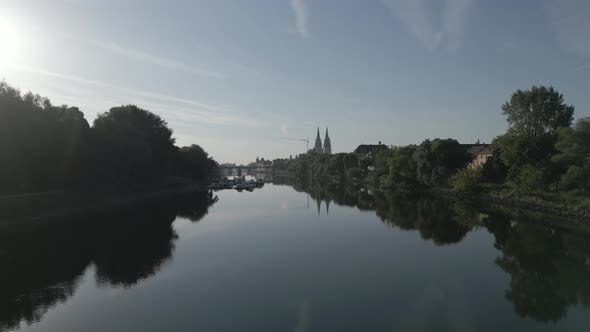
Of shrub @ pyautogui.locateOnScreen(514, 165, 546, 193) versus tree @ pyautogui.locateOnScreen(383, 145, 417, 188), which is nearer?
shrub @ pyautogui.locateOnScreen(514, 165, 546, 193)

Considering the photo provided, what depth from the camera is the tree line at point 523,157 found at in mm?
51719

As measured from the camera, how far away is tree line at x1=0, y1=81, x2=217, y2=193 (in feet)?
163

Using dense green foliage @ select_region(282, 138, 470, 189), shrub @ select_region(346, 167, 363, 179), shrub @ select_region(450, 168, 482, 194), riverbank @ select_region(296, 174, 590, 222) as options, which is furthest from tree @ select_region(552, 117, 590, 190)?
shrub @ select_region(346, 167, 363, 179)

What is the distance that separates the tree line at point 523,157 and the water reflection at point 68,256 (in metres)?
54.1

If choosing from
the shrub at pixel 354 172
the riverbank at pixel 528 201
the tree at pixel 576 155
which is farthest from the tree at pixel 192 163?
the tree at pixel 576 155

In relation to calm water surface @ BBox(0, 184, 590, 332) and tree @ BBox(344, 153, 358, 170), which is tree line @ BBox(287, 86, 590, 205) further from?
tree @ BBox(344, 153, 358, 170)

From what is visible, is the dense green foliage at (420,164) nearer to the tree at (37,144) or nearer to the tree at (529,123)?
the tree at (529,123)

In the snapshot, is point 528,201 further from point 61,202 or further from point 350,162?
point 350,162

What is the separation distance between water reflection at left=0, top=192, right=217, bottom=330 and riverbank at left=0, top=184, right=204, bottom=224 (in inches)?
172

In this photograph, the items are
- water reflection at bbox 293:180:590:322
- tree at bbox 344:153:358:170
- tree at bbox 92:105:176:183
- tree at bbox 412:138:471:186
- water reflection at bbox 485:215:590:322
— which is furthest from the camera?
tree at bbox 344:153:358:170

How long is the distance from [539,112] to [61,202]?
288 feet

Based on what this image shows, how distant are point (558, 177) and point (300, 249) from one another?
46.9 metres

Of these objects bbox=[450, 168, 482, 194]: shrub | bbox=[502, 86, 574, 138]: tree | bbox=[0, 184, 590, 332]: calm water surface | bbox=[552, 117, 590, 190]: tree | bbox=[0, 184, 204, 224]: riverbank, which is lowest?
bbox=[0, 184, 590, 332]: calm water surface

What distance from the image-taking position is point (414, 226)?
47469 mm
